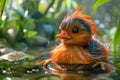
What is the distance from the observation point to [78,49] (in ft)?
4.59

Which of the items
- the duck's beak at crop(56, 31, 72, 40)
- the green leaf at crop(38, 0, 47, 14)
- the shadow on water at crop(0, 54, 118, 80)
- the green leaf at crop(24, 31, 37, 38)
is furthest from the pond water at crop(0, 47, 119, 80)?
the green leaf at crop(38, 0, 47, 14)

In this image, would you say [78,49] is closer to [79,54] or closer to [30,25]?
[79,54]

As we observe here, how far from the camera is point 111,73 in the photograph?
1251 millimetres

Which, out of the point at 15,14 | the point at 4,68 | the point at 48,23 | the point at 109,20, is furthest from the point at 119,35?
the point at 109,20

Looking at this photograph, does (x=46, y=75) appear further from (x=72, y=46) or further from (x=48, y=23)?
(x=48, y=23)

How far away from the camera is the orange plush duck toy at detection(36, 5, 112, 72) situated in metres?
1.36

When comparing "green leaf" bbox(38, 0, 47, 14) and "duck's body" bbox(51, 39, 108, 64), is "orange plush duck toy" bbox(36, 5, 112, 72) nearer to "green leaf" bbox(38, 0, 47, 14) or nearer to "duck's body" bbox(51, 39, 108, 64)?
"duck's body" bbox(51, 39, 108, 64)

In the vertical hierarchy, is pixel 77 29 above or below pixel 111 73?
above

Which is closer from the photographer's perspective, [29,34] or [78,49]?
[78,49]

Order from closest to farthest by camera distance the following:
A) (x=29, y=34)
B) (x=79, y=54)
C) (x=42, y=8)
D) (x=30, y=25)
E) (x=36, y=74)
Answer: (x=36, y=74) < (x=79, y=54) < (x=29, y=34) < (x=30, y=25) < (x=42, y=8)

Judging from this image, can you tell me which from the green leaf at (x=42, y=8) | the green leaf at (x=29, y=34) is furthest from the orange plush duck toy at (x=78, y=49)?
the green leaf at (x=42, y=8)

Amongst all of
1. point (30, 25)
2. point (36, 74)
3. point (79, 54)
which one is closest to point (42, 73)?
point (36, 74)

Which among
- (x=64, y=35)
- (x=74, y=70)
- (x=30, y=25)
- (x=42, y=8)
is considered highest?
(x=42, y=8)

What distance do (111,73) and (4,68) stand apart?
43cm
